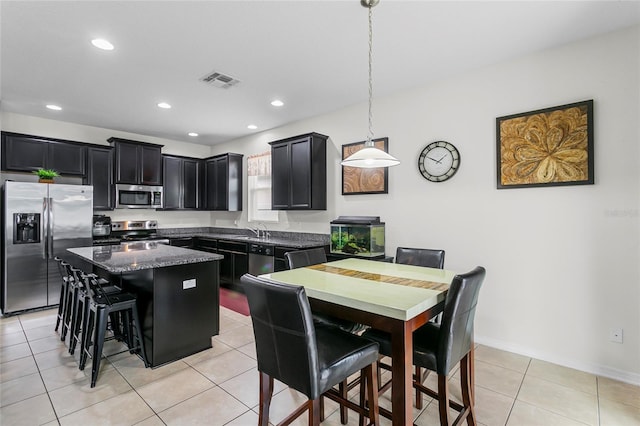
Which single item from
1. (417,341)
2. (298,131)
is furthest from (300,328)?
(298,131)

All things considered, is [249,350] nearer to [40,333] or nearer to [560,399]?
[40,333]

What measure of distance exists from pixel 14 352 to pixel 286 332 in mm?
3204

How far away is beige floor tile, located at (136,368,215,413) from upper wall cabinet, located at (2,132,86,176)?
397cm

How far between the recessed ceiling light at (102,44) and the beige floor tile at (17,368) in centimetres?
283

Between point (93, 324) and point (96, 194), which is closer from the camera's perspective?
point (93, 324)

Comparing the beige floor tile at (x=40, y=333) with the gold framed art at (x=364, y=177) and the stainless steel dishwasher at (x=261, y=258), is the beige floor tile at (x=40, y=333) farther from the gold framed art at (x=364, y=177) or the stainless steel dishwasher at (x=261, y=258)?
the gold framed art at (x=364, y=177)

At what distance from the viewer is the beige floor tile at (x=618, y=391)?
2.25m

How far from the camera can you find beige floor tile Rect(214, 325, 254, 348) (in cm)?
324

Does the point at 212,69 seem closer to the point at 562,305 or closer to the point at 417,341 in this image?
the point at 417,341

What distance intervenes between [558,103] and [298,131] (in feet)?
11.1

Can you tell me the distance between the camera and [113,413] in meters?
2.10

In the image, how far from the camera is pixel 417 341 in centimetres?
183

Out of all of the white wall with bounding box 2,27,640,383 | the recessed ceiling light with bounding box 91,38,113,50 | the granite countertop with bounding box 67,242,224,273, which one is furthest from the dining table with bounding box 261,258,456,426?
the recessed ceiling light with bounding box 91,38,113,50

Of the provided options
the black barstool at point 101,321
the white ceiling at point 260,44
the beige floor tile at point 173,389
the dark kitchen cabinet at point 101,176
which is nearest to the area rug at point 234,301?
the black barstool at point 101,321
